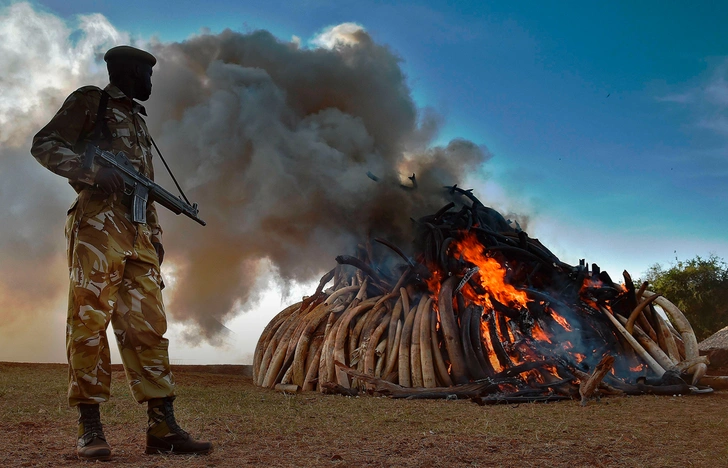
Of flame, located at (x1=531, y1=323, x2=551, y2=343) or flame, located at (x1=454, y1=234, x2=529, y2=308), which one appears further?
flame, located at (x1=454, y1=234, x2=529, y2=308)

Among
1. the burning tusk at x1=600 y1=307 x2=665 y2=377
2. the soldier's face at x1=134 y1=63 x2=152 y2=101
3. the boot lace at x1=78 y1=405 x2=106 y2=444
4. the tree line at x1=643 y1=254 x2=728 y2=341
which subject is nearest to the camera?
the boot lace at x1=78 y1=405 x2=106 y2=444

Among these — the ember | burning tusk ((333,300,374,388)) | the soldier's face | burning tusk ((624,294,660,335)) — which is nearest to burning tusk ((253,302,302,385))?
the ember

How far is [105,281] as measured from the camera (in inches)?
137

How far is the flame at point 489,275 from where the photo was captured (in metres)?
7.41

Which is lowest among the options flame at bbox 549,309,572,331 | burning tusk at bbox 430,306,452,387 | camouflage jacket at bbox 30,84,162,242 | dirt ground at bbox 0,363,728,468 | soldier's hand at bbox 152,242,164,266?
dirt ground at bbox 0,363,728,468

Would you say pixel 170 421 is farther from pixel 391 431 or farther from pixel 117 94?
pixel 117 94

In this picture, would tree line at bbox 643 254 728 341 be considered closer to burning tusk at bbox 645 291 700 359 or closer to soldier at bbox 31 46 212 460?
burning tusk at bbox 645 291 700 359

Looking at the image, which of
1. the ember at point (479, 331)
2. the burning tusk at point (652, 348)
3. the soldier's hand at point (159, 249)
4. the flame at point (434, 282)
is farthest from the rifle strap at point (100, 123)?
the burning tusk at point (652, 348)

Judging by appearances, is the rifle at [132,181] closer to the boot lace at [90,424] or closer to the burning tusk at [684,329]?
the boot lace at [90,424]

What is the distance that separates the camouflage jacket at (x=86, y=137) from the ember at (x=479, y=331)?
373cm

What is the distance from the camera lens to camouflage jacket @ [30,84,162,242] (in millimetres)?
3529

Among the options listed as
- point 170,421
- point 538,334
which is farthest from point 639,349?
point 170,421

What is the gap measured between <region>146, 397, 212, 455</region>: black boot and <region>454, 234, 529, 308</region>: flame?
188 inches

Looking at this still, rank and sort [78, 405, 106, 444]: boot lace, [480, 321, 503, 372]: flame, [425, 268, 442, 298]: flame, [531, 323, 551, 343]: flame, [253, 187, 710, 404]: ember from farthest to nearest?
[425, 268, 442, 298]: flame
[531, 323, 551, 343]: flame
[480, 321, 503, 372]: flame
[253, 187, 710, 404]: ember
[78, 405, 106, 444]: boot lace
